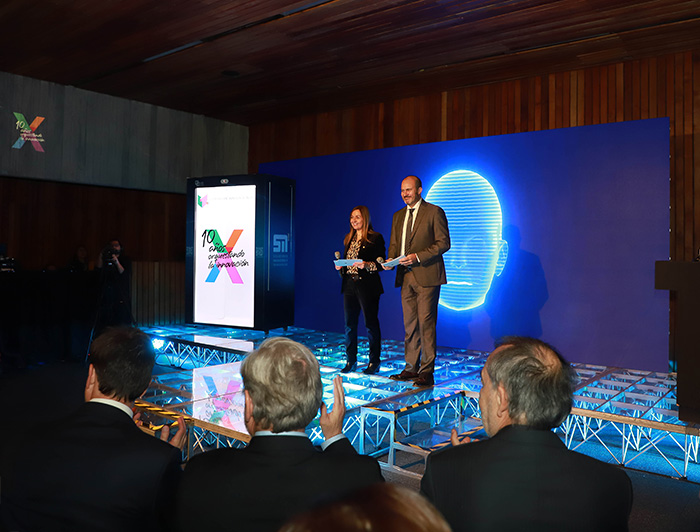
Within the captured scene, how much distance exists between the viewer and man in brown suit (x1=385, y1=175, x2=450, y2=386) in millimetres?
4242

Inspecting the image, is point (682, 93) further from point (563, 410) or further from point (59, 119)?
point (59, 119)

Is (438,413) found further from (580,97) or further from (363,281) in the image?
(580,97)

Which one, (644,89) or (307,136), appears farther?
(307,136)

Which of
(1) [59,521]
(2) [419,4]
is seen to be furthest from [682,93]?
(1) [59,521]

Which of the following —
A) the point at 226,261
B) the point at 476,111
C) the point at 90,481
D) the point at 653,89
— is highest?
the point at 476,111

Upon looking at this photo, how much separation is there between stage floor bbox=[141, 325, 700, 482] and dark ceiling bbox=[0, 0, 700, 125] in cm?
301

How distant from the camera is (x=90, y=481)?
1.29 metres

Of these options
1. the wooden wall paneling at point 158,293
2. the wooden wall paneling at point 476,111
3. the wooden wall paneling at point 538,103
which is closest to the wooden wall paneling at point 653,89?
the wooden wall paneling at point 538,103

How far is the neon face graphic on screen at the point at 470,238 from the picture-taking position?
641 centimetres

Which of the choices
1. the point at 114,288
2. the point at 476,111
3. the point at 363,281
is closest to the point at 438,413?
the point at 363,281

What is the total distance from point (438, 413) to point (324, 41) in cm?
366

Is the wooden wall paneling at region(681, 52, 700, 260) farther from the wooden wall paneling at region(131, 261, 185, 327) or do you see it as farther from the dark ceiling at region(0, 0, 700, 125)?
the wooden wall paneling at region(131, 261, 185, 327)

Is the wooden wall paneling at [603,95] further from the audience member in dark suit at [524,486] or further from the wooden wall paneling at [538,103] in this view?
the audience member in dark suit at [524,486]

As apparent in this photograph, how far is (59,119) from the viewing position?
7199mm
